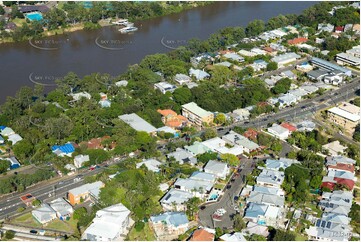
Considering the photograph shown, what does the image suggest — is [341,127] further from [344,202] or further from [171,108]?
[171,108]

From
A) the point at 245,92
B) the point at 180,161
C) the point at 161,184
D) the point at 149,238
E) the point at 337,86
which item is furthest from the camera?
the point at 337,86

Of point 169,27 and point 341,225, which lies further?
point 169,27

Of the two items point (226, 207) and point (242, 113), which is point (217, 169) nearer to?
point (226, 207)

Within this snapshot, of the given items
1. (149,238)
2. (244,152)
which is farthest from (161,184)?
(244,152)

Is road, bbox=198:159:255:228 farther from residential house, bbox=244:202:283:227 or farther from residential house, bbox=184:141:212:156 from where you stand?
residential house, bbox=184:141:212:156

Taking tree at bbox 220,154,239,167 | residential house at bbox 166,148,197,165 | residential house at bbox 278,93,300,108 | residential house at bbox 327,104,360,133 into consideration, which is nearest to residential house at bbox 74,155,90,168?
residential house at bbox 166,148,197,165

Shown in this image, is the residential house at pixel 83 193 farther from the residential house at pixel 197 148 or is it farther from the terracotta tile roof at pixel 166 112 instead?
the terracotta tile roof at pixel 166 112
